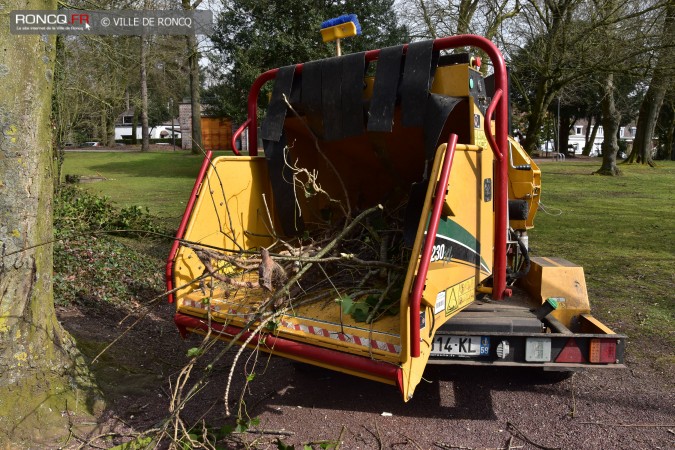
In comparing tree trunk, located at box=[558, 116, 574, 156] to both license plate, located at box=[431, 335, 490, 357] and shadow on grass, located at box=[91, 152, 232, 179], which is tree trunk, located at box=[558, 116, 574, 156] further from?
→ license plate, located at box=[431, 335, 490, 357]

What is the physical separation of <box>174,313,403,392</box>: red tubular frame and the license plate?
2.36 ft

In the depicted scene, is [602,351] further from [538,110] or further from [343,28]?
[538,110]

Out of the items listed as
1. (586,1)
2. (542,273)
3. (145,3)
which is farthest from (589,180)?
(542,273)

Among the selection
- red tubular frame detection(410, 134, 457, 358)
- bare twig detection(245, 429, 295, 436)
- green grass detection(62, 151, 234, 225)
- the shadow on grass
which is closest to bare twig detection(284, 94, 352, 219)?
red tubular frame detection(410, 134, 457, 358)

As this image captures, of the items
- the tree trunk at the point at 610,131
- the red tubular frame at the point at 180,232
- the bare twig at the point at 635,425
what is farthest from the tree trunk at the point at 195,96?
the bare twig at the point at 635,425

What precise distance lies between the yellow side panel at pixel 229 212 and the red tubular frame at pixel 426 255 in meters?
1.69

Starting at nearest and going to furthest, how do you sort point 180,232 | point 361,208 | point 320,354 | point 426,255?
point 426,255 < point 320,354 < point 180,232 < point 361,208

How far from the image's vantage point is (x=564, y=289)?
4344 mm

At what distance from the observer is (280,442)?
3312 mm

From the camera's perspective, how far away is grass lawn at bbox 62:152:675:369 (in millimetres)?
5777

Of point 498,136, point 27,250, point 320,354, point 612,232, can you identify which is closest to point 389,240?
point 498,136

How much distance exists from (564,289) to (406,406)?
1.43m

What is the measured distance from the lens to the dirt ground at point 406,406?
355 centimetres

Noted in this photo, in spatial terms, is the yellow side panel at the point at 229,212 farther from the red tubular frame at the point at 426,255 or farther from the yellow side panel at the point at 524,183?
the yellow side panel at the point at 524,183
